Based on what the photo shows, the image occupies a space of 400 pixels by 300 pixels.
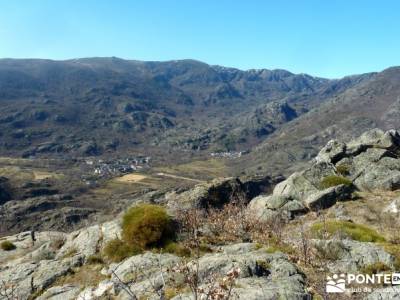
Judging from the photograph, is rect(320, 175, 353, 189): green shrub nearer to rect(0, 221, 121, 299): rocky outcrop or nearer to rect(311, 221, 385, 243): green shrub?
rect(311, 221, 385, 243): green shrub

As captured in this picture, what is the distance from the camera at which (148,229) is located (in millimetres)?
17688

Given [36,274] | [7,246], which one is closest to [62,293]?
[36,274]

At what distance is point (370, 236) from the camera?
19438 mm

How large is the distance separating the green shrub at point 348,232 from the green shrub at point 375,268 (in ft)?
13.9

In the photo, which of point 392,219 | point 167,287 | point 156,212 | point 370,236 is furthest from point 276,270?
point 392,219

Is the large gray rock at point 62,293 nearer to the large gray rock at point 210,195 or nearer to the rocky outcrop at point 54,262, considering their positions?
the rocky outcrop at point 54,262

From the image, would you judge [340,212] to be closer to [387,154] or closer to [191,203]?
[191,203]

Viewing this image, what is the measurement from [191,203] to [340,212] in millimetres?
10057

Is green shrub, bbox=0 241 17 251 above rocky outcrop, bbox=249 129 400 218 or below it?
below

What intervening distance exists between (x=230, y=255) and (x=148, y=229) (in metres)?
3.83

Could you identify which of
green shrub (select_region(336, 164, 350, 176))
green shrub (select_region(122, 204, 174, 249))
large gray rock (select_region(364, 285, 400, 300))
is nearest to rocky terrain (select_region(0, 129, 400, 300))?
large gray rock (select_region(364, 285, 400, 300))

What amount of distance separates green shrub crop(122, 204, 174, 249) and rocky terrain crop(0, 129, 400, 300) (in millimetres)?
284

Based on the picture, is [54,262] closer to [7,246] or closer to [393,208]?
[7,246]

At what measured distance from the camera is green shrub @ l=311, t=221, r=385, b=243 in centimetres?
1927
